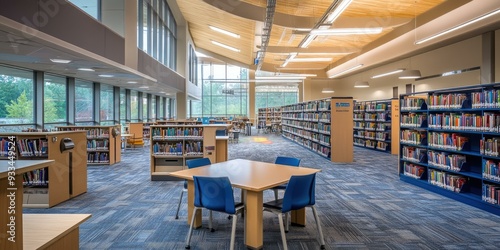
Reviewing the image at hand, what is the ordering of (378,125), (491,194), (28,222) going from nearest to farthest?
(28,222)
(491,194)
(378,125)

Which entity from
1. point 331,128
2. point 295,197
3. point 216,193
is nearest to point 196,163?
point 216,193

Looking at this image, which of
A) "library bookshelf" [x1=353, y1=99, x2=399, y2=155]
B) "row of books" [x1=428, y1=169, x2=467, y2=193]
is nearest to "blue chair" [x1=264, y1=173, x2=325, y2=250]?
"row of books" [x1=428, y1=169, x2=467, y2=193]

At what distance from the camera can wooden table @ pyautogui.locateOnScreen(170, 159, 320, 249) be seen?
11.0ft

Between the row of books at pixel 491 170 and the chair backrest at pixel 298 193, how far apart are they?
330cm

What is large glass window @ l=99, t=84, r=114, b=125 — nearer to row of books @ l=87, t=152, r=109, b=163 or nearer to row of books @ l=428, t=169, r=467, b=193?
row of books @ l=87, t=152, r=109, b=163

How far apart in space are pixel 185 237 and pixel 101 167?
630 cm

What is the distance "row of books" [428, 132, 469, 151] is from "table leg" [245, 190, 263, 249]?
14.1 ft

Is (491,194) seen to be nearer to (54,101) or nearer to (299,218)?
(299,218)

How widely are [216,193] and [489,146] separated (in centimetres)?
453

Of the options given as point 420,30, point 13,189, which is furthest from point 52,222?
point 420,30

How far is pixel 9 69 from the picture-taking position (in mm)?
7891

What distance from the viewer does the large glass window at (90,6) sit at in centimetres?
699

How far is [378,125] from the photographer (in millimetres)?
12602

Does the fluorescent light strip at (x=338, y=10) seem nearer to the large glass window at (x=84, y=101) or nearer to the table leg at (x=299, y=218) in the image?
the table leg at (x=299, y=218)
